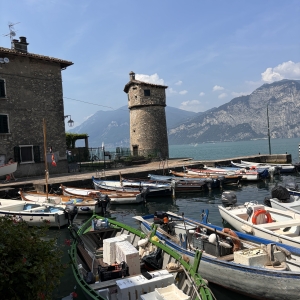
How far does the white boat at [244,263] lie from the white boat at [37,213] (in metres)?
6.44

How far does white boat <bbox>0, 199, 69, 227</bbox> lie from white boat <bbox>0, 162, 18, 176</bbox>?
9.54 m

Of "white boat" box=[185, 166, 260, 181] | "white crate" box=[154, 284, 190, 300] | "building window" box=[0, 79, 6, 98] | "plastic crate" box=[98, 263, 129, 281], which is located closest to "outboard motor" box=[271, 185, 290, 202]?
"plastic crate" box=[98, 263, 129, 281]

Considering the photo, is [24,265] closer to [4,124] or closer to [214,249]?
[214,249]

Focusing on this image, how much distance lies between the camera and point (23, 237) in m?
4.09

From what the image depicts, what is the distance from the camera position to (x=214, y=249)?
8.83 metres

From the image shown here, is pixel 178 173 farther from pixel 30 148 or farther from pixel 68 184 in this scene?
pixel 30 148

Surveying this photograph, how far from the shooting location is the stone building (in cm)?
2662

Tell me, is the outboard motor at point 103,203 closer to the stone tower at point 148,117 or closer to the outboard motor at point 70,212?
the outboard motor at point 70,212

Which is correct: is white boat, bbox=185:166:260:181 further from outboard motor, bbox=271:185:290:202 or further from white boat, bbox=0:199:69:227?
white boat, bbox=0:199:69:227

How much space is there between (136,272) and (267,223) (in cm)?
546

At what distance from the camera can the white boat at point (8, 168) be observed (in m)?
25.3

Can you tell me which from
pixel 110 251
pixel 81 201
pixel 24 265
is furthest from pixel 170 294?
pixel 81 201

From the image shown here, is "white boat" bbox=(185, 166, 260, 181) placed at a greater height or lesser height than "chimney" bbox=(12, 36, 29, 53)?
lesser

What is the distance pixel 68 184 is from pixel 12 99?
30.7ft
